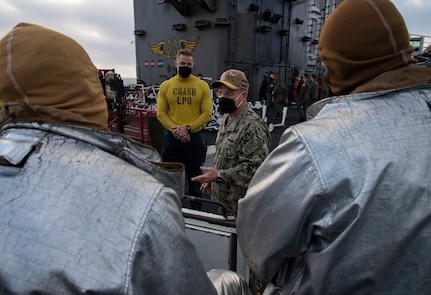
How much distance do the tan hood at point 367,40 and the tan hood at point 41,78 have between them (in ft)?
2.91

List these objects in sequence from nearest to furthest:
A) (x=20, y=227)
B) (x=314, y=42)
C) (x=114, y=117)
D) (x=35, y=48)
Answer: (x=20, y=227)
(x=35, y=48)
(x=114, y=117)
(x=314, y=42)

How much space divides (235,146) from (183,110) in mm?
1675

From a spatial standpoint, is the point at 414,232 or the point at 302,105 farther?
the point at 302,105

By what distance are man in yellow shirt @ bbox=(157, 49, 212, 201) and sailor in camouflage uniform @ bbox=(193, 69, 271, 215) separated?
129cm

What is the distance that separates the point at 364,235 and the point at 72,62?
104cm

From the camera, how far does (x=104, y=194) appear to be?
810 millimetres

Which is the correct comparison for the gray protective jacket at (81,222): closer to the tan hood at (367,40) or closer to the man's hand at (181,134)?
the tan hood at (367,40)

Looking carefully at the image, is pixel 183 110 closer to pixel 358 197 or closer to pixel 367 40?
pixel 367 40

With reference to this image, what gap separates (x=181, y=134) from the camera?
3.69m

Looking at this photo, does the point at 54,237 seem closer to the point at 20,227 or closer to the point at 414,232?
the point at 20,227

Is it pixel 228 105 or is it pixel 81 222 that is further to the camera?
pixel 228 105

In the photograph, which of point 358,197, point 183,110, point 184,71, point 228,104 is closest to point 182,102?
point 183,110

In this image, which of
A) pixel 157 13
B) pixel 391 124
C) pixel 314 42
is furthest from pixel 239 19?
pixel 391 124

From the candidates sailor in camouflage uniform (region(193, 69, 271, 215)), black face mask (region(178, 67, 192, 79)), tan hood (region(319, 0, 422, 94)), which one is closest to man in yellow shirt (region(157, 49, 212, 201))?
black face mask (region(178, 67, 192, 79))
